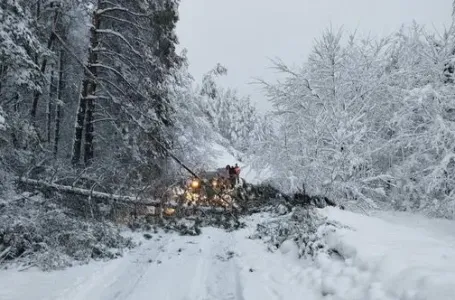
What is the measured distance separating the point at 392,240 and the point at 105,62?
11507 millimetres

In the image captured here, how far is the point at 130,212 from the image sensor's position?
12438 millimetres

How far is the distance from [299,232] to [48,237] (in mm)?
5278

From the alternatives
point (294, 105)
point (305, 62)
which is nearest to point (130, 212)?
point (294, 105)

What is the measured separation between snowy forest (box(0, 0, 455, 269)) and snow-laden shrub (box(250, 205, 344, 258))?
2660mm

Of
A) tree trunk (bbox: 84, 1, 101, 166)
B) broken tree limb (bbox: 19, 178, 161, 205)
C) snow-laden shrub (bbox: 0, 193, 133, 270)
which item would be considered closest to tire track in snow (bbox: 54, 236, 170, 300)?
snow-laden shrub (bbox: 0, 193, 133, 270)

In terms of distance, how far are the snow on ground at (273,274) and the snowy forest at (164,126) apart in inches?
41.9

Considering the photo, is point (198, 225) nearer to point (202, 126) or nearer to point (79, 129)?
point (79, 129)

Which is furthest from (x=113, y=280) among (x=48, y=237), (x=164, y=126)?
(x=164, y=126)

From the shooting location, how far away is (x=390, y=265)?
5523mm

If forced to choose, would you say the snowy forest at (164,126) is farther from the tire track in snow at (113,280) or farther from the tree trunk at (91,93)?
the tire track in snow at (113,280)

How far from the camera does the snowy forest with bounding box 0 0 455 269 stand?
29.4ft

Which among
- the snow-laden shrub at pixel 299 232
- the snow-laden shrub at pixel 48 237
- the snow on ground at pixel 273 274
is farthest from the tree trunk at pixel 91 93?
the snow-laden shrub at pixel 299 232

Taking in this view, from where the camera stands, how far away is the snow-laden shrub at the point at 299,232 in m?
8.16

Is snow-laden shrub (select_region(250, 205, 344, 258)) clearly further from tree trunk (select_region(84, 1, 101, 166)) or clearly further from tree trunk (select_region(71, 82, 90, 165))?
tree trunk (select_region(71, 82, 90, 165))
